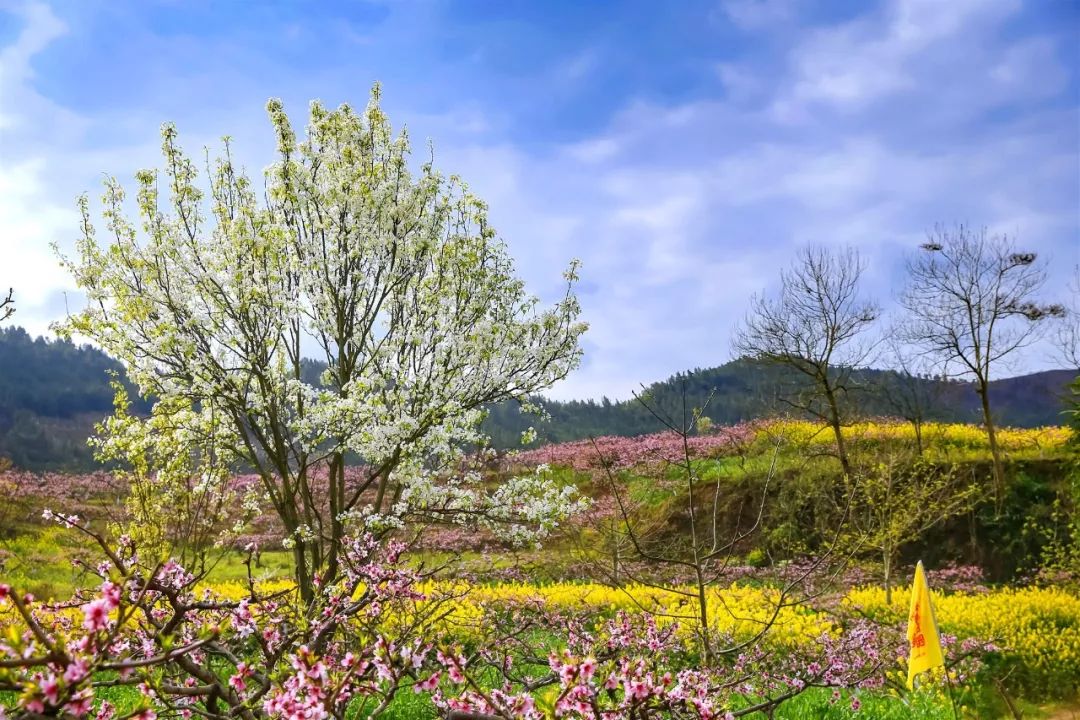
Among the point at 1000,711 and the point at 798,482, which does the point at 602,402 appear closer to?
the point at 798,482

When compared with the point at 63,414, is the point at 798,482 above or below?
below

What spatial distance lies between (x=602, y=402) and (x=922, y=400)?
65539 millimetres

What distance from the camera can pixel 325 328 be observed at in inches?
350

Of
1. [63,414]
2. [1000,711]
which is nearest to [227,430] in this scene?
[1000,711]

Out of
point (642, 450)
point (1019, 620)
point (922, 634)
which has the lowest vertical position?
point (1019, 620)

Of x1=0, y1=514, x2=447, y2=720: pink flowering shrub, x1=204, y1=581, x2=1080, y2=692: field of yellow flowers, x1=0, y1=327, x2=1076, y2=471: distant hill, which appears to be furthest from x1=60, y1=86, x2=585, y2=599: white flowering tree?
x1=0, y1=327, x2=1076, y2=471: distant hill

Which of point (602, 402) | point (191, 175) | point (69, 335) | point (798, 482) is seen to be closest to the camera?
point (69, 335)

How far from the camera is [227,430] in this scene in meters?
8.62

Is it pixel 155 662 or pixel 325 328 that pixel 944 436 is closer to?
pixel 325 328

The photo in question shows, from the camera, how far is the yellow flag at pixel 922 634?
21.5ft

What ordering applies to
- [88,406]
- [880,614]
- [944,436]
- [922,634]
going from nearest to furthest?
1. [922,634]
2. [880,614]
3. [944,436]
4. [88,406]

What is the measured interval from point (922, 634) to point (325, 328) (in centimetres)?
727

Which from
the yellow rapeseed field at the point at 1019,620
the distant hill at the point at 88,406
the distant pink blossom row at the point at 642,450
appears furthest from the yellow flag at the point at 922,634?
the distant hill at the point at 88,406

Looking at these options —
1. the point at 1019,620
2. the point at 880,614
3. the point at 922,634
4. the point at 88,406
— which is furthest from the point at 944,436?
the point at 88,406
